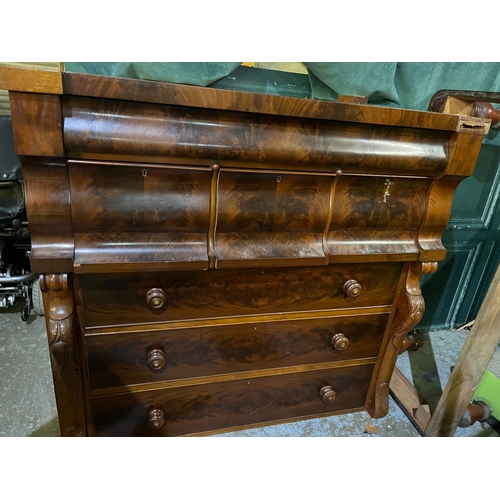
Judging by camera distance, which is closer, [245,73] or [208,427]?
[208,427]

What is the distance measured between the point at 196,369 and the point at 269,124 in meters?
0.93

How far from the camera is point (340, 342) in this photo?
55.2 inches

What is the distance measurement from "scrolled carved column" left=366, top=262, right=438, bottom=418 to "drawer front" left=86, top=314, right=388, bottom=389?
54mm

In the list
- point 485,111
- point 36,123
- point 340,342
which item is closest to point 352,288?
point 340,342

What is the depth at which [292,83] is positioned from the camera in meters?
1.77

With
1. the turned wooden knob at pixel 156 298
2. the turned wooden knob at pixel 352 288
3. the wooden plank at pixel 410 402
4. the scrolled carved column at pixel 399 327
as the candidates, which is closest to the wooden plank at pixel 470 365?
the wooden plank at pixel 410 402

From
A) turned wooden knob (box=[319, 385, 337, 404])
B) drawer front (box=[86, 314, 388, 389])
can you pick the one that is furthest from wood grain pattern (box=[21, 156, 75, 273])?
turned wooden knob (box=[319, 385, 337, 404])

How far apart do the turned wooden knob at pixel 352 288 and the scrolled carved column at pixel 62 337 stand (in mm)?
974

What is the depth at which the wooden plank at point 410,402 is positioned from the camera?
1652mm

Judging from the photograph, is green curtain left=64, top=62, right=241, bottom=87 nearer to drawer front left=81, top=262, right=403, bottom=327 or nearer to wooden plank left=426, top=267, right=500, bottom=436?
drawer front left=81, top=262, right=403, bottom=327

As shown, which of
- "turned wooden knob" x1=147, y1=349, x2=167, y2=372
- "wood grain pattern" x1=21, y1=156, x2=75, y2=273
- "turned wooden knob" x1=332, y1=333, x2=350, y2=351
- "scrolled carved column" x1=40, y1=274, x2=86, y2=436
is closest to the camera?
"wood grain pattern" x1=21, y1=156, x2=75, y2=273

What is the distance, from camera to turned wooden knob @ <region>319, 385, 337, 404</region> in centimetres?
148
